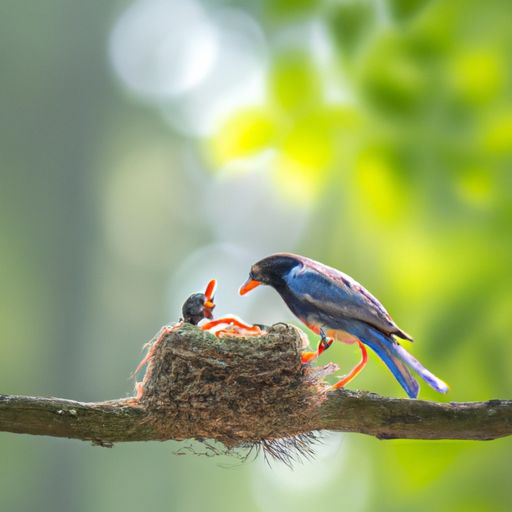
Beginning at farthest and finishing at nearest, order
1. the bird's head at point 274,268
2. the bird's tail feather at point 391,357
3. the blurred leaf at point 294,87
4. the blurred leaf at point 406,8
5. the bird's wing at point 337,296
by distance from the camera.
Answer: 1. the bird's head at point 274,268
2. the bird's wing at point 337,296
3. the bird's tail feather at point 391,357
4. the blurred leaf at point 294,87
5. the blurred leaf at point 406,8

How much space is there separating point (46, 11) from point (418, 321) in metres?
12.1

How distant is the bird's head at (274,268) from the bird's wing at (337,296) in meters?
0.10

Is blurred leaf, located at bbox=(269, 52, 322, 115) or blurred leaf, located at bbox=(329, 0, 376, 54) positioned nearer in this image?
blurred leaf, located at bbox=(329, 0, 376, 54)

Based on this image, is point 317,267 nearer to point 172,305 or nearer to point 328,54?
point 328,54

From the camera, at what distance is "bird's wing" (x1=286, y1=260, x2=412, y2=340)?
3705 mm

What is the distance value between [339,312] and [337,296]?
0.23 feet

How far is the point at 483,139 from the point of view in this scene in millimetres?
3359

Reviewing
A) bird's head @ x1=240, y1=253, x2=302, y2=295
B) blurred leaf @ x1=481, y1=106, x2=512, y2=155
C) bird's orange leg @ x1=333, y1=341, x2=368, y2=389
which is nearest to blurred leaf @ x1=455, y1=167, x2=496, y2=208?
blurred leaf @ x1=481, y1=106, x2=512, y2=155

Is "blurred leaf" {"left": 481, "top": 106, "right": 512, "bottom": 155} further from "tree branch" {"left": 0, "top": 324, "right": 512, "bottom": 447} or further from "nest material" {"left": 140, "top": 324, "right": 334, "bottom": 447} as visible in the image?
"nest material" {"left": 140, "top": 324, "right": 334, "bottom": 447}

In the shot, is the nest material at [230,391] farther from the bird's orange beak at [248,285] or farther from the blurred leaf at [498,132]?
the blurred leaf at [498,132]

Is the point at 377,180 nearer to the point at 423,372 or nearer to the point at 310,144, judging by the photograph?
the point at 310,144

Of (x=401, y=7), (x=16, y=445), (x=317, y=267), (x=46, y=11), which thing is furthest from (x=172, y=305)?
(x=401, y=7)

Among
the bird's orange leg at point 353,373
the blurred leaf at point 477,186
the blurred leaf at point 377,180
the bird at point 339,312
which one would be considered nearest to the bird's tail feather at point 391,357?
the bird at point 339,312

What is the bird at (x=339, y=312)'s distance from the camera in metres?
3.59
